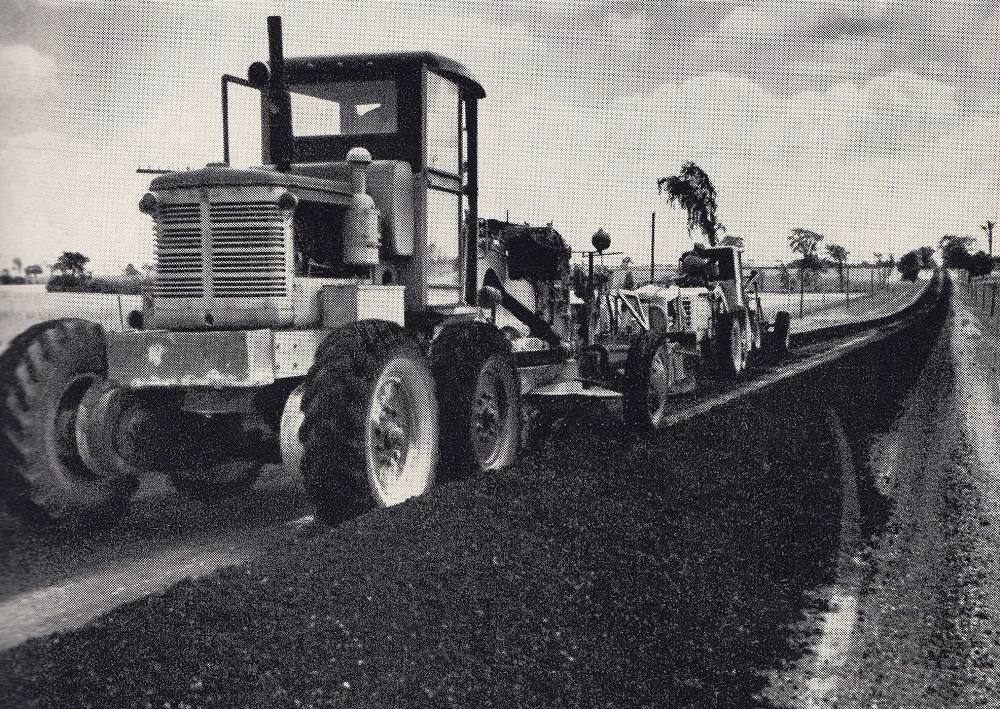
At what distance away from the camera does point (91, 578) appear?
579 centimetres

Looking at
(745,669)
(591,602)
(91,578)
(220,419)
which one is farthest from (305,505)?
(745,669)

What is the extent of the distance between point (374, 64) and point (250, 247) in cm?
204

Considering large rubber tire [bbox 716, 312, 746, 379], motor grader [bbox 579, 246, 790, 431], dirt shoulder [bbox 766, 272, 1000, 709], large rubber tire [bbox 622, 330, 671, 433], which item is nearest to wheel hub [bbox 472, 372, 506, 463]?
motor grader [bbox 579, 246, 790, 431]

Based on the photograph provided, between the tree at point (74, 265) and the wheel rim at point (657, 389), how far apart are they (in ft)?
19.1

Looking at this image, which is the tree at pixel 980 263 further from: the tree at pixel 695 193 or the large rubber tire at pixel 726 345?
the large rubber tire at pixel 726 345

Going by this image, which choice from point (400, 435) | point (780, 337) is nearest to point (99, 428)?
point (400, 435)

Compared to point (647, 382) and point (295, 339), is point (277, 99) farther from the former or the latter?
point (647, 382)

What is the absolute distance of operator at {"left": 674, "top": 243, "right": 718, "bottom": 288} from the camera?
17.8 m

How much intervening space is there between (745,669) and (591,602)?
843 millimetres

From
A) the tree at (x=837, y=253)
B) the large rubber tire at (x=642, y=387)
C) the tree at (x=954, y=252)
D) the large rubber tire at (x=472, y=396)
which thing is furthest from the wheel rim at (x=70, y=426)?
the tree at (x=837, y=253)

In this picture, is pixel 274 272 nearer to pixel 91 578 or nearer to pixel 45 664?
pixel 91 578

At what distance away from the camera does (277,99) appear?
6691 mm

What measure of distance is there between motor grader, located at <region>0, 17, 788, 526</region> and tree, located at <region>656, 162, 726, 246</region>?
1000 inches

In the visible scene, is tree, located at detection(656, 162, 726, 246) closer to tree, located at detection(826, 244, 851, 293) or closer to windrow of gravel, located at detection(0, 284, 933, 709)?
windrow of gravel, located at detection(0, 284, 933, 709)
